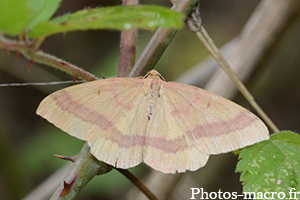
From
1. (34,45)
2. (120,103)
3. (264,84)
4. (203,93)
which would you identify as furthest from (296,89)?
(34,45)

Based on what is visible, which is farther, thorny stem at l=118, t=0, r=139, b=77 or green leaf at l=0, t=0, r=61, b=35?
thorny stem at l=118, t=0, r=139, b=77

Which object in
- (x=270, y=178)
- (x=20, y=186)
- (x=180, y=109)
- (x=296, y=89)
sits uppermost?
(x=180, y=109)

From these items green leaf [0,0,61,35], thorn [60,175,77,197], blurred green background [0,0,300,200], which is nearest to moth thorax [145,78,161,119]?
thorn [60,175,77,197]

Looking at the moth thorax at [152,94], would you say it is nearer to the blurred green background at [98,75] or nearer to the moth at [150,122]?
the moth at [150,122]

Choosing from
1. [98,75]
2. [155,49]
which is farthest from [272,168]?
[98,75]

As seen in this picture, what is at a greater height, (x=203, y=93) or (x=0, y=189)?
(x=203, y=93)

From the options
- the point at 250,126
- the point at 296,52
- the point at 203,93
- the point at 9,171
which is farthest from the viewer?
the point at 296,52

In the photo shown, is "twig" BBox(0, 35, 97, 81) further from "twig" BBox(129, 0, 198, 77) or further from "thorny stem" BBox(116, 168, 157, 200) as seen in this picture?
"thorny stem" BBox(116, 168, 157, 200)

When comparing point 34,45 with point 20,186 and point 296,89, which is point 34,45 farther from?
point 296,89
